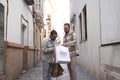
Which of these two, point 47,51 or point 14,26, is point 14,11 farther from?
point 47,51

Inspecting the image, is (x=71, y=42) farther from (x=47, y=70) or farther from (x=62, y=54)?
(x=47, y=70)

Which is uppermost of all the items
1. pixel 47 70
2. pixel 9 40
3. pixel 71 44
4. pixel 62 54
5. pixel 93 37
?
pixel 93 37

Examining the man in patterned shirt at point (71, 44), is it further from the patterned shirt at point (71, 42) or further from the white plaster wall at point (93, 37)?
the white plaster wall at point (93, 37)

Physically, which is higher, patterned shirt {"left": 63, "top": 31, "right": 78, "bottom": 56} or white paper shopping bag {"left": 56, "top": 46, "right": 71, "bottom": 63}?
patterned shirt {"left": 63, "top": 31, "right": 78, "bottom": 56}

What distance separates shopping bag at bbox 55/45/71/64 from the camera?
269 inches

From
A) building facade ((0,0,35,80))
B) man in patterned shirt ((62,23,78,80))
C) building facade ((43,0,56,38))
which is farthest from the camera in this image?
building facade ((43,0,56,38))

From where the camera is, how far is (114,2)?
7172 millimetres

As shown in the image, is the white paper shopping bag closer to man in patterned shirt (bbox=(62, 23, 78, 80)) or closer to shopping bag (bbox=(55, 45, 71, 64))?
shopping bag (bbox=(55, 45, 71, 64))

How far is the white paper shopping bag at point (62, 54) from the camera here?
22.4 feet

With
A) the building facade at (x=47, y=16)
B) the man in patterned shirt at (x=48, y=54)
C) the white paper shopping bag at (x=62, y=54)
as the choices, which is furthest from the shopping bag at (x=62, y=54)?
the building facade at (x=47, y=16)

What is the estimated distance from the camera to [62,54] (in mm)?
6977

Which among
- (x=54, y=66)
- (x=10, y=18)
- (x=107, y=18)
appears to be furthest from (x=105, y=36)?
(x=10, y=18)

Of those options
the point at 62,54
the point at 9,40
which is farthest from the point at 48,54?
the point at 9,40

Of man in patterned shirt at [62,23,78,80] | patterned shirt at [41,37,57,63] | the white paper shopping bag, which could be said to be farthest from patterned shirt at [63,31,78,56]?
patterned shirt at [41,37,57,63]
